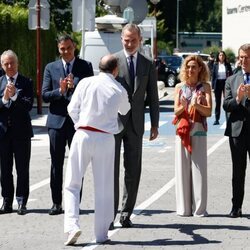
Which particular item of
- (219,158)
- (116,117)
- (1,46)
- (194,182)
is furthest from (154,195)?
(1,46)

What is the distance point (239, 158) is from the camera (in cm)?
1193

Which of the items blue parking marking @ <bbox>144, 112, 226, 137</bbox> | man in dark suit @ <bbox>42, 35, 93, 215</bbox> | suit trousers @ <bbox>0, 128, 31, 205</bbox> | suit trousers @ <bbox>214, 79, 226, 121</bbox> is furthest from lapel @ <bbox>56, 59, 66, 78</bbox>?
suit trousers @ <bbox>214, 79, 226, 121</bbox>

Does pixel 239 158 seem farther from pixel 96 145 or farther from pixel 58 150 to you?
pixel 96 145

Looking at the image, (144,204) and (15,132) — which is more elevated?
(15,132)

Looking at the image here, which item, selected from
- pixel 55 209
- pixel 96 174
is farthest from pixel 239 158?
pixel 96 174

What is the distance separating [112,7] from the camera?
110ft

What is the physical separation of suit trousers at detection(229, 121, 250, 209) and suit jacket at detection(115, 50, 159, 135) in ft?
3.47

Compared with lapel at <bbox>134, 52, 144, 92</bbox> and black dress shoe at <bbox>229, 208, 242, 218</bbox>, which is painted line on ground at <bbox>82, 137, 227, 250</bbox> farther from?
lapel at <bbox>134, 52, 144, 92</bbox>

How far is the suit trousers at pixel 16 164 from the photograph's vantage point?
1229cm

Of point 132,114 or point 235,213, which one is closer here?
point 132,114

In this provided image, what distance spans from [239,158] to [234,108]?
58cm

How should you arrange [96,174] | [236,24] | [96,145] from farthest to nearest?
1. [236,24]
2. [96,174]
3. [96,145]

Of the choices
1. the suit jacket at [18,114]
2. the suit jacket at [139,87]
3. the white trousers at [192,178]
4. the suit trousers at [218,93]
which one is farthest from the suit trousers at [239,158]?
the suit trousers at [218,93]

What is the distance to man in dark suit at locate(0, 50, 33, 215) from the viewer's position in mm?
12156
